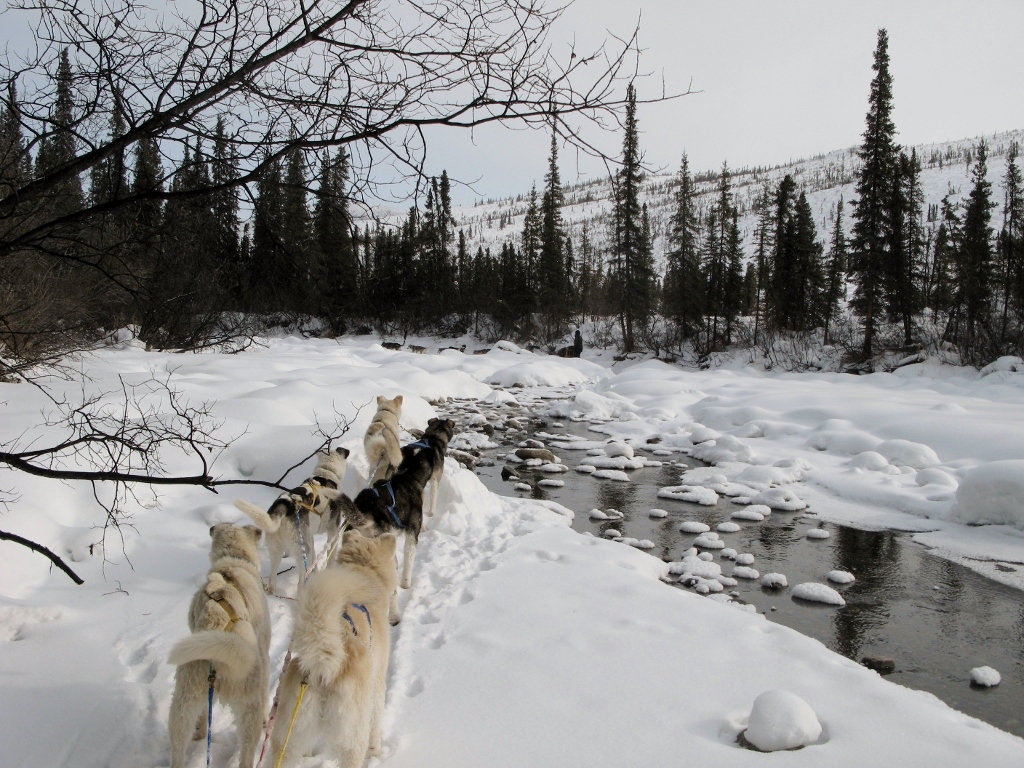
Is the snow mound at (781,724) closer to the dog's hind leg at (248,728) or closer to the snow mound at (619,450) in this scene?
the dog's hind leg at (248,728)

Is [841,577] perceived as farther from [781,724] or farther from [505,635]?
[505,635]

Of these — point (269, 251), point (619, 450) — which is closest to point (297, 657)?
point (269, 251)

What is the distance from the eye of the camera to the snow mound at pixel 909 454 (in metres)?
10.1

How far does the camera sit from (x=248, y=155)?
2189 millimetres

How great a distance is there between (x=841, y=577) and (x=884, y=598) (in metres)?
0.46

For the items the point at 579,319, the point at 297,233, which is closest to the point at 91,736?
the point at 297,233

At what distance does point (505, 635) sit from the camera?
4277mm

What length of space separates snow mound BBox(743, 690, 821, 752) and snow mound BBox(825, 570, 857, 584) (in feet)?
11.0

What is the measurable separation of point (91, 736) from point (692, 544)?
6.14m

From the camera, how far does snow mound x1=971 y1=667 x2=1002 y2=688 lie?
4188 mm

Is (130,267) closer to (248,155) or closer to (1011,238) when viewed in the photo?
(248,155)

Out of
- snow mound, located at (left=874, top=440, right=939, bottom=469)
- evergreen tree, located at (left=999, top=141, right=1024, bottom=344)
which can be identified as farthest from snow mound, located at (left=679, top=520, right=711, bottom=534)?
evergreen tree, located at (left=999, top=141, right=1024, bottom=344)

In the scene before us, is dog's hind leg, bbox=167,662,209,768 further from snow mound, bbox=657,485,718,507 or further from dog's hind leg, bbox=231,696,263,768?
snow mound, bbox=657,485,718,507

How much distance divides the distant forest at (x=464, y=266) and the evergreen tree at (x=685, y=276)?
16 cm
